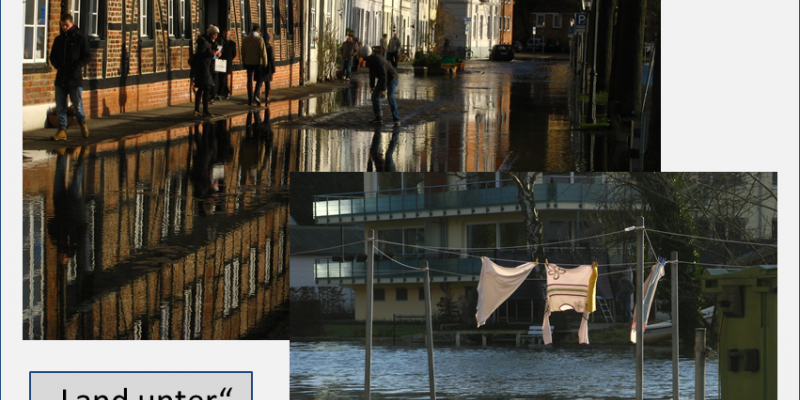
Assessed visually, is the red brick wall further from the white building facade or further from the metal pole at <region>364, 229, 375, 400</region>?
the metal pole at <region>364, 229, 375, 400</region>

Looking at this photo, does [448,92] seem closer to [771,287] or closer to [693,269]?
[693,269]

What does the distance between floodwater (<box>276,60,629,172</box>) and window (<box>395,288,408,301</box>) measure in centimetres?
→ 250

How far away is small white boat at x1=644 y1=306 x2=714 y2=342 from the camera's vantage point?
11.9m

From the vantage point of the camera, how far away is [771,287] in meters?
10.7

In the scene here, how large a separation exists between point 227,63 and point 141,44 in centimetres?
128

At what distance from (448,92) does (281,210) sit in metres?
3.69

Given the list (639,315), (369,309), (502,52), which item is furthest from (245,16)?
(639,315)

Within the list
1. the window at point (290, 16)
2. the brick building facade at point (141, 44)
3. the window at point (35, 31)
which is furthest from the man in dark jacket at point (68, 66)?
the window at point (290, 16)

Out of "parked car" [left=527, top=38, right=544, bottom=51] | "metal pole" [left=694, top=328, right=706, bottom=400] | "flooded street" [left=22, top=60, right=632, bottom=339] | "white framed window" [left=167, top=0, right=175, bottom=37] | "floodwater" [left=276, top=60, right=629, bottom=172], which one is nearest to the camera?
"metal pole" [left=694, top=328, right=706, bottom=400]

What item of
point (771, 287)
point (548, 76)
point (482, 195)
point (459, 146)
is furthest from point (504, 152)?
point (771, 287)

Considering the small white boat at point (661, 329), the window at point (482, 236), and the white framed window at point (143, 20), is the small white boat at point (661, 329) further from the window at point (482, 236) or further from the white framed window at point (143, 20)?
the white framed window at point (143, 20)

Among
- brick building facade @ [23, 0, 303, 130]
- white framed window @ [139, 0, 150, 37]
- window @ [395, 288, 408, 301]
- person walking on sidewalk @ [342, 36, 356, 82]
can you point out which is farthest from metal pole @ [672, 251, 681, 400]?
white framed window @ [139, 0, 150, 37]

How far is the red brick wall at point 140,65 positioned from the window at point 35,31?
13 centimetres

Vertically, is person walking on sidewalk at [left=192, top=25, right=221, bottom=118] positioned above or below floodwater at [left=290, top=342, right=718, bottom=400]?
above
